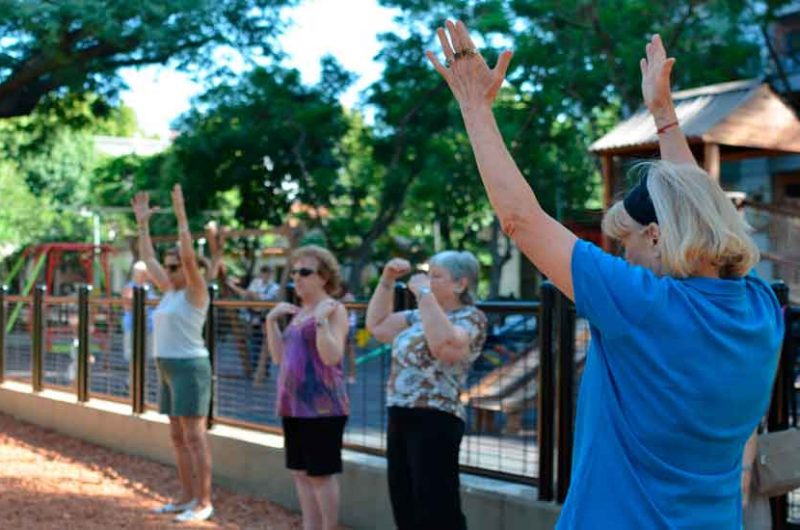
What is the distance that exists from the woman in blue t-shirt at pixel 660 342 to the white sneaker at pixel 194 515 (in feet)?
17.6

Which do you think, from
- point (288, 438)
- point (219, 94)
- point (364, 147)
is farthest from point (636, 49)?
point (288, 438)

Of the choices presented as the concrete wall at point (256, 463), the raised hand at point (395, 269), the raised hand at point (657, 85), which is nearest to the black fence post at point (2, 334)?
the concrete wall at point (256, 463)

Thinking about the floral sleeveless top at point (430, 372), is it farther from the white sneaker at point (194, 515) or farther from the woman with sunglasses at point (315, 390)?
the white sneaker at point (194, 515)

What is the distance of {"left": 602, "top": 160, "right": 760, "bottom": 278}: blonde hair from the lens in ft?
7.43

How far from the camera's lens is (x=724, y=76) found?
19.7 meters

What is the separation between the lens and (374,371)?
25.1ft

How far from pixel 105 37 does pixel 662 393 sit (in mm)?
11064

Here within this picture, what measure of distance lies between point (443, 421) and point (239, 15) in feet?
32.4

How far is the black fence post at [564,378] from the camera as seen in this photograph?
19.0 ft

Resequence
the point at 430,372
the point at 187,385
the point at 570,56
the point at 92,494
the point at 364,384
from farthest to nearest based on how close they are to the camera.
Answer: the point at 570,56 < the point at 92,494 < the point at 364,384 < the point at 187,385 < the point at 430,372

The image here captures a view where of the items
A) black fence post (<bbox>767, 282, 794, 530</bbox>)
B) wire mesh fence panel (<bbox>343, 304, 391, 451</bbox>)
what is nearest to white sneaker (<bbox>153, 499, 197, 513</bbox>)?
wire mesh fence panel (<bbox>343, 304, 391, 451</bbox>)

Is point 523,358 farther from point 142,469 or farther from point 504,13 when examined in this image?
point 504,13

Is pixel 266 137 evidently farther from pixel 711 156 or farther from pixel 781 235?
pixel 781 235

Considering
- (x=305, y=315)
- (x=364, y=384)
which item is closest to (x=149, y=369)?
(x=364, y=384)
